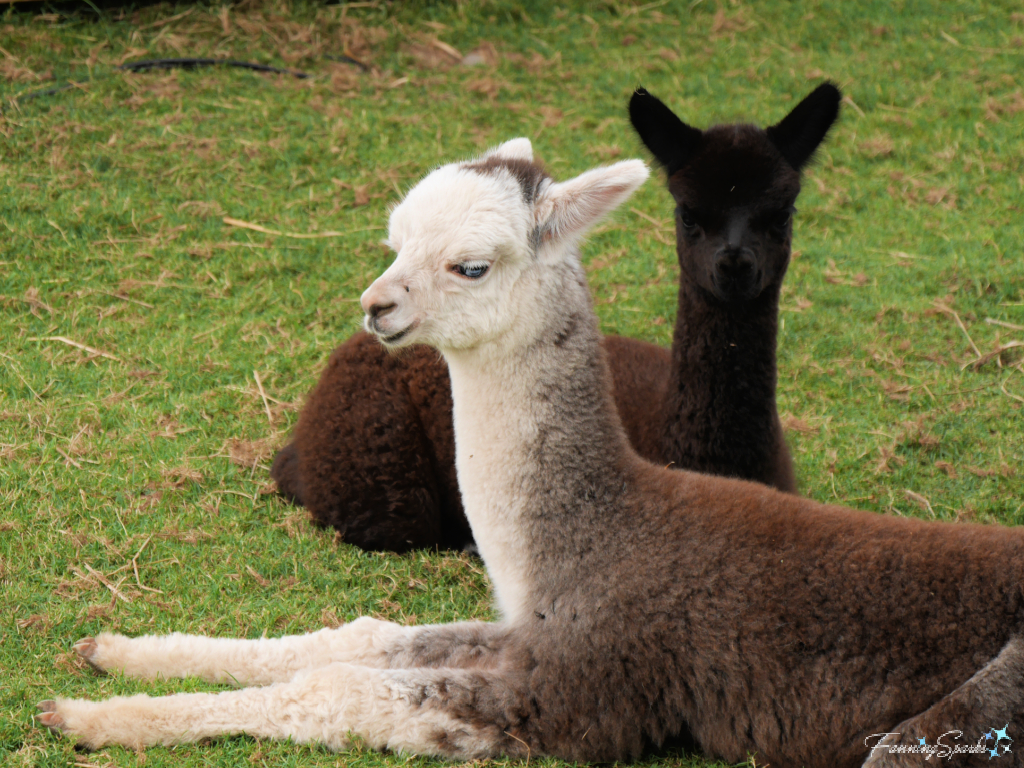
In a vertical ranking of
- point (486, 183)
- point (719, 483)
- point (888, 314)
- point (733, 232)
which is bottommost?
point (888, 314)

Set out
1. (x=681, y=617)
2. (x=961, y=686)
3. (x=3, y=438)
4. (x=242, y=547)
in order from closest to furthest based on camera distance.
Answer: (x=961, y=686) < (x=681, y=617) < (x=242, y=547) < (x=3, y=438)

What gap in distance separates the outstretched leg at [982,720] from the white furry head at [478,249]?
64.1 inches

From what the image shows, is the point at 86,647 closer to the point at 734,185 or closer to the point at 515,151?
the point at 515,151

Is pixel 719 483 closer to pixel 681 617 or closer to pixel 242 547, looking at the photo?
pixel 681 617

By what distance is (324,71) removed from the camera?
9.42m

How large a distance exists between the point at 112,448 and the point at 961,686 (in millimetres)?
4059

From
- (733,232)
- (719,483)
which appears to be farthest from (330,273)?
(719,483)

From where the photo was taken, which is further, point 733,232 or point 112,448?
point 112,448

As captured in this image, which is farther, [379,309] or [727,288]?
[727,288]

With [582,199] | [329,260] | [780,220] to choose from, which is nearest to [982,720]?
[582,199]

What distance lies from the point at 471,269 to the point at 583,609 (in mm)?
1108

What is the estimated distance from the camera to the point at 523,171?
361cm

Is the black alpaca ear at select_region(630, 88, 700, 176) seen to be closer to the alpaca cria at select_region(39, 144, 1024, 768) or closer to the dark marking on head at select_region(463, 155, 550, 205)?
the dark marking on head at select_region(463, 155, 550, 205)

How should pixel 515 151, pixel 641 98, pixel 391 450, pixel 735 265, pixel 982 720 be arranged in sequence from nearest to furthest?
1. pixel 982 720
2. pixel 515 151
3. pixel 735 265
4. pixel 641 98
5. pixel 391 450
